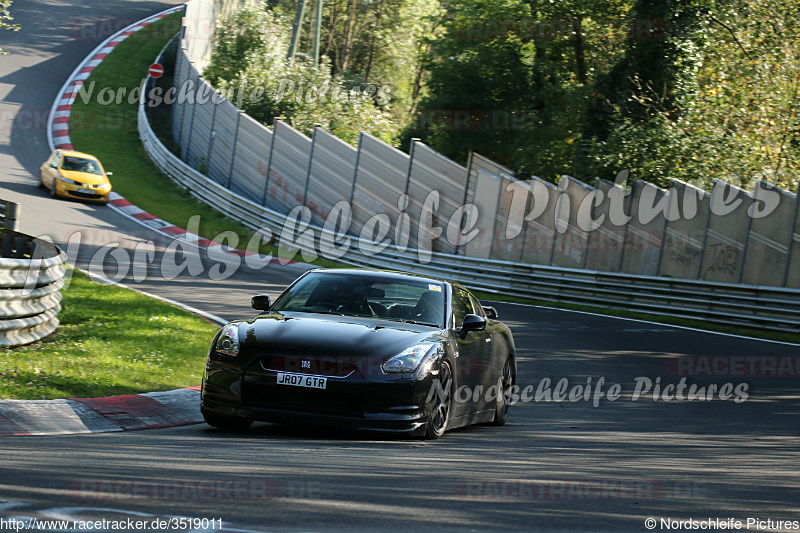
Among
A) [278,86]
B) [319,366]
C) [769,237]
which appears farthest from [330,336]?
[278,86]

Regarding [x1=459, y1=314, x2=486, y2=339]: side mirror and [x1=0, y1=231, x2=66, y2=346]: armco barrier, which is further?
[x1=0, y1=231, x2=66, y2=346]: armco barrier

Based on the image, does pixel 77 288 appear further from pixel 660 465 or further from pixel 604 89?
pixel 604 89

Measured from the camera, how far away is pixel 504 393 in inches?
387

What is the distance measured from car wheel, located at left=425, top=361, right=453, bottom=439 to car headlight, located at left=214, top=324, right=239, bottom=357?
1.62 m

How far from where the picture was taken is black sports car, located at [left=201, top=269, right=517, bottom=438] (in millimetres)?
7230

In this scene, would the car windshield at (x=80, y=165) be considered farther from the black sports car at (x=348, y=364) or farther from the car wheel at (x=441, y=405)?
the car wheel at (x=441, y=405)

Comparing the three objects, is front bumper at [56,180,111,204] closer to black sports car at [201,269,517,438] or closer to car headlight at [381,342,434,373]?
black sports car at [201,269,517,438]

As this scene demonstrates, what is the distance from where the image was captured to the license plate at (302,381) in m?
7.21

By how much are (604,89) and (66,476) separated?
2675 cm

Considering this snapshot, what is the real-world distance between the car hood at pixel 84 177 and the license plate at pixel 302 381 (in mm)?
23521

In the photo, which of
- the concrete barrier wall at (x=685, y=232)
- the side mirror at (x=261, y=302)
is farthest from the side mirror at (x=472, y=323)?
the concrete barrier wall at (x=685, y=232)

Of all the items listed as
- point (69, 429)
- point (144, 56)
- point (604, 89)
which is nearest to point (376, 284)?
point (69, 429)

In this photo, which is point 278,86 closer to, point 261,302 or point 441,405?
point 261,302

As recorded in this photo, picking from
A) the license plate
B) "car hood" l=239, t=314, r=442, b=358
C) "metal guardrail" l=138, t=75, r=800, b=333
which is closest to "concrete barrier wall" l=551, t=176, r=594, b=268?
"metal guardrail" l=138, t=75, r=800, b=333
